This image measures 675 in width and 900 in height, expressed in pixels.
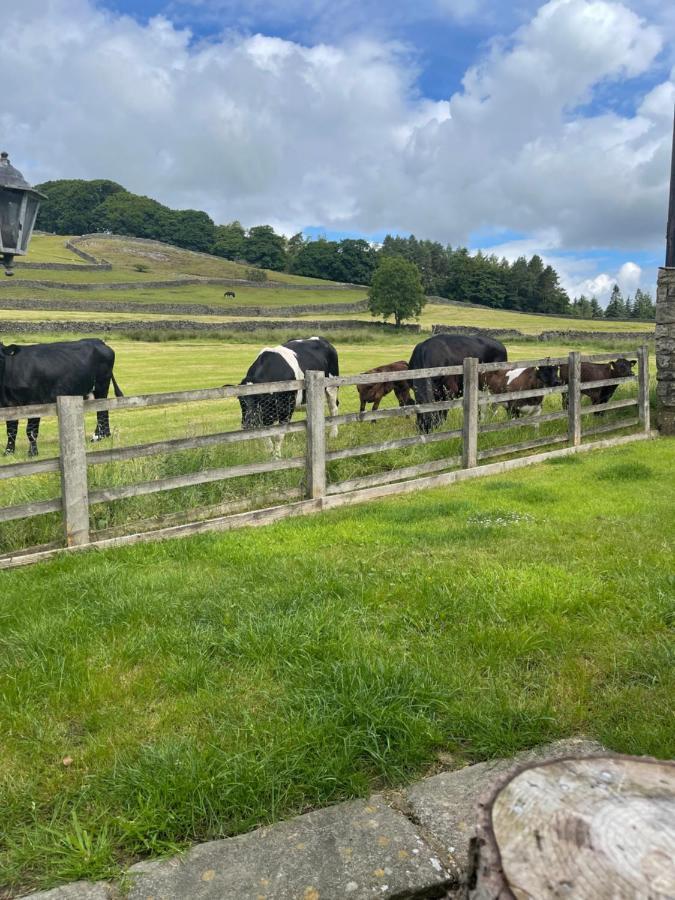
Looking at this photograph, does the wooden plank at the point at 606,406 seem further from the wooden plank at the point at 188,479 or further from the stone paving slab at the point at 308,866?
the stone paving slab at the point at 308,866

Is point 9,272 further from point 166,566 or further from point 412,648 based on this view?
point 412,648

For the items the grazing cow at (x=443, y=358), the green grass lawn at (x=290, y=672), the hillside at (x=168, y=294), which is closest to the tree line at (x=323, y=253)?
the hillside at (x=168, y=294)

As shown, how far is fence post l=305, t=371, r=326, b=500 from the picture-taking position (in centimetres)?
744

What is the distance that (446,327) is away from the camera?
72.2 meters

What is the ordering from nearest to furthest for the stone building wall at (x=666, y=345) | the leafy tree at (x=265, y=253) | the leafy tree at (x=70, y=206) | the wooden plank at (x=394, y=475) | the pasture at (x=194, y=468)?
the pasture at (x=194, y=468), the wooden plank at (x=394, y=475), the stone building wall at (x=666, y=345), the leafy tree at (x=265, y=253), the leafy tree at (x=70, y=206)

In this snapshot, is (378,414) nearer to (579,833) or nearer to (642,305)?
(579,833)

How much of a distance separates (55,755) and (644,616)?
3232 mm

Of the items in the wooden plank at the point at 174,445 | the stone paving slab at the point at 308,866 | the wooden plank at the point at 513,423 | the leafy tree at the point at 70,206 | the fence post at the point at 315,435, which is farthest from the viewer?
the leafy tree at the point at 70,206

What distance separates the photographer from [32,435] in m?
12.3

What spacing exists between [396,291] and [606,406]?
72.2 metres

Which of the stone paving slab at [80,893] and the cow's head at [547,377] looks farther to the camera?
the cow's head at [547,377]

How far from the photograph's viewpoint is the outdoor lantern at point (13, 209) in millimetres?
5613

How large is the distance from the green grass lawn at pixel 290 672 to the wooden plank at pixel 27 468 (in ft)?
2.52

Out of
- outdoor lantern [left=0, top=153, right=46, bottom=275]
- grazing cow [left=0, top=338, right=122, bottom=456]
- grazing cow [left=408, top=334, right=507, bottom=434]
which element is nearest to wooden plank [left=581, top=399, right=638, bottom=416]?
grazing cow [left=408, top=334, right=507, bottom=434]
